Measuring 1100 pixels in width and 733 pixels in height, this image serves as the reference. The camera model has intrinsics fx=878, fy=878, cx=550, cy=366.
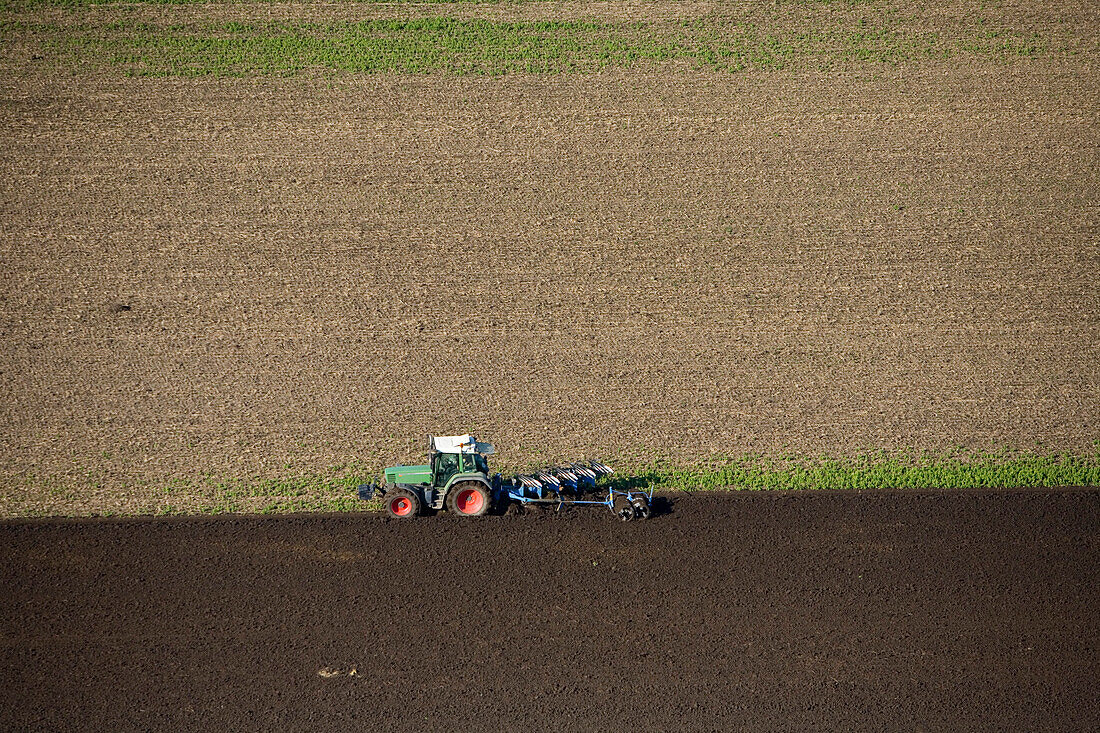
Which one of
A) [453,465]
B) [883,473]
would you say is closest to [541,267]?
[453,465]

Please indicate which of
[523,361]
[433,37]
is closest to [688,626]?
[523,361]

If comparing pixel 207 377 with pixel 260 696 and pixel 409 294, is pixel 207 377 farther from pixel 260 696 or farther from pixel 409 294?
pixel 260 696

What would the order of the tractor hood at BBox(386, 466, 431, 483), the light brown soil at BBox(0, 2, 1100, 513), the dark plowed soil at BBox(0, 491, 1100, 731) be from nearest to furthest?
the dark plowed soil at BBox(0, 491, 1100, 731)
the tractor hood at BBox(386, 466, 431, 483)
the light brown soil at BBox(0, 2, 1100, 513)

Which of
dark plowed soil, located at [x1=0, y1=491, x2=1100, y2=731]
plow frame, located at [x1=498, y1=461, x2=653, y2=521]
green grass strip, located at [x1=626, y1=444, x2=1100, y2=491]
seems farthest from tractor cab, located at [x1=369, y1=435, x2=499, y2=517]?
green grass strip, located at [x1=626, y1=444, x2=1100, y2=491]

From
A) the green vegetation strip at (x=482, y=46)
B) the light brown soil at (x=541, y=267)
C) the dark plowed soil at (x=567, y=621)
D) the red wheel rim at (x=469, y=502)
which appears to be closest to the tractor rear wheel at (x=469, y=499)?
the red wheel rim at (x=469, y=502)

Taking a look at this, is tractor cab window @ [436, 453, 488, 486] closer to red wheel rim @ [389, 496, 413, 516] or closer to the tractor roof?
the tractor roof

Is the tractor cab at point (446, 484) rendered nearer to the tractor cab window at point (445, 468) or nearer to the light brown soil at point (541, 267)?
the tractor cab window at point (445, 468)
